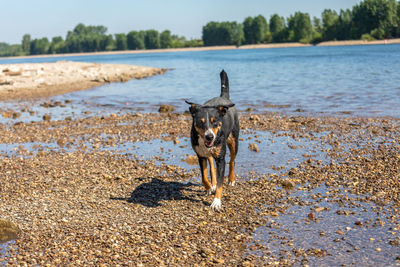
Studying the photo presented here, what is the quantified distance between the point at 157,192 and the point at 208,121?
99.7 inches

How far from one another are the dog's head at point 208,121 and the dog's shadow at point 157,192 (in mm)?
1812

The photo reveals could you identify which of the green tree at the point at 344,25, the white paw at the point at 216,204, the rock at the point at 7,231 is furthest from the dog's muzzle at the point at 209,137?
the green tree at the point at 344,25

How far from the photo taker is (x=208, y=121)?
26.0ft

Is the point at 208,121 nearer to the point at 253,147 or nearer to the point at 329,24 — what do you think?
the point at 253,147

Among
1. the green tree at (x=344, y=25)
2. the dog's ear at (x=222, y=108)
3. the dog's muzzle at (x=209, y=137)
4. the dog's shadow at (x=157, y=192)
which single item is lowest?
the dog's shadow at (x=157, y=192)

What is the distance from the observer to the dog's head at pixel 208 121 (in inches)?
310

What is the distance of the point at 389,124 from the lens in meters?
16.0

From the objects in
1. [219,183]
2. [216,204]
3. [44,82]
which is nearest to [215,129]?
[219,183]

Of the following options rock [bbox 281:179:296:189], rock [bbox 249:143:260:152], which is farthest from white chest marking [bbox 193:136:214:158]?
rock [bbox 249:143:260:152]

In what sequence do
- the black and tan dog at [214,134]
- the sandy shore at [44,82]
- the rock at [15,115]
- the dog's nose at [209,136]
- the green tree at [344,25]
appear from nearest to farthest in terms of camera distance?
the dog's nose at [209,136], the black and tan dog at [214,134], the rock at [15,115], the sandy shore at [44,82], the green tree at [344,25]

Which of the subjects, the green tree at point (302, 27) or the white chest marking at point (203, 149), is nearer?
the white chest marking at point (203, 149)

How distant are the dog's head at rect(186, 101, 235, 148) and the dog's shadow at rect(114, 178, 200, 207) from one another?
1812 millimetres

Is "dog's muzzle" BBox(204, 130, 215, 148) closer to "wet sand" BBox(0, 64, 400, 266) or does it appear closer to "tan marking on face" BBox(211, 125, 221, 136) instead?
"tan marking on face" BBox(211, 125, 221, 136)

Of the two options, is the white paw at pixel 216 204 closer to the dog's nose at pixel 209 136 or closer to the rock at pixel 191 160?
the dog's nose at pixel 209 136
